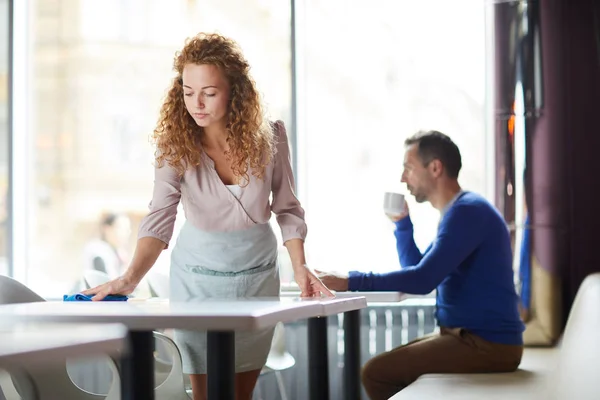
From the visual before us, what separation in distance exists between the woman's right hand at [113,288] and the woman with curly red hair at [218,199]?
0.03 meters

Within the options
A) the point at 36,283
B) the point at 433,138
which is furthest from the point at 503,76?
the point at 36,283

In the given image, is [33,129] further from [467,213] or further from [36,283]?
[467,213]

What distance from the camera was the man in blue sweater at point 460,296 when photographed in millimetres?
2975

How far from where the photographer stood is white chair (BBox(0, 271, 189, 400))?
7.88 feet

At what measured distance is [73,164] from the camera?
5121mm

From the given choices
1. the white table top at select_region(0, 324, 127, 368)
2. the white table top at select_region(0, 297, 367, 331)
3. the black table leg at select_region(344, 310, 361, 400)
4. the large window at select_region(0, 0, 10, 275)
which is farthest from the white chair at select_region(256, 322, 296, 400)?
the white table top at select_region(0, 324, 127, 368)

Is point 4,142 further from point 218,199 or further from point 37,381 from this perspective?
point 218,199

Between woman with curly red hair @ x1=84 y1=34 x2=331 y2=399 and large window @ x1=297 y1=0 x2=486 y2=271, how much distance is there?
2464mm

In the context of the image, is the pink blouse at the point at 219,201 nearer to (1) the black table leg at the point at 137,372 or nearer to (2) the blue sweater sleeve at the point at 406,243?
(1) the black table leg at the point at 137,372

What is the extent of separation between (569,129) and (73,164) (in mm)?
2644

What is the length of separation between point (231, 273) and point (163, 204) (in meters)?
0.26

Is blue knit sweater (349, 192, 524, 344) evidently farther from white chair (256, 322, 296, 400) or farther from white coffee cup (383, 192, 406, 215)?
white chair (256, 322, 296, 400)

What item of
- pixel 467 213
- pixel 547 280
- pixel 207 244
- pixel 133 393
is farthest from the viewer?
pixel 547 280

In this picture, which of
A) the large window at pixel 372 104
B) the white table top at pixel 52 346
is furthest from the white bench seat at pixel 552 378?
the large window at pixel 372 104
